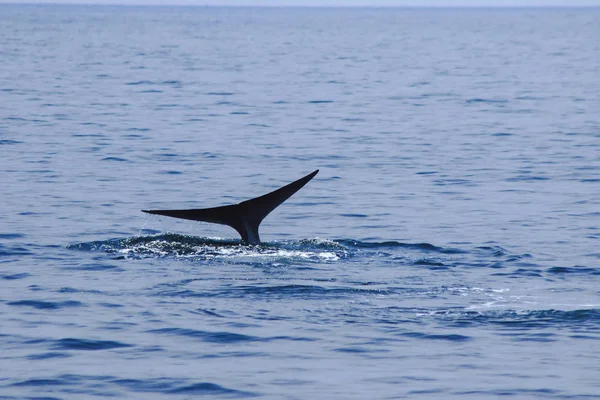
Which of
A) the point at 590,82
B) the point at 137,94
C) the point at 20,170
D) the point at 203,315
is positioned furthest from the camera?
the point at 590,82

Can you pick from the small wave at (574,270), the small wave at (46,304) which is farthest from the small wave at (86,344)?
the small wave at (574,270)

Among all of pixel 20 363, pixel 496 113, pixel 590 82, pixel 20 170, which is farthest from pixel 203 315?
pixel 590 82

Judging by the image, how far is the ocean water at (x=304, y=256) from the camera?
1093cm

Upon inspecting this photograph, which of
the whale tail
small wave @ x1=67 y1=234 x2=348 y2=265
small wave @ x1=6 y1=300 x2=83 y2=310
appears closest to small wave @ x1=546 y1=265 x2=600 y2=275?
small wave @ x1=67 y1=234 x2=348 y2=265

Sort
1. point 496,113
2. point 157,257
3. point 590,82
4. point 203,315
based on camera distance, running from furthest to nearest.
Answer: point 590,82 < point 496,113 < point 157,257 < point 203,315

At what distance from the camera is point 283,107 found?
136ft

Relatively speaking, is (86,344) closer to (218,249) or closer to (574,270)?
(218,249)

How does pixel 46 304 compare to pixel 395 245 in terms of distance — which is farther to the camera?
pixel 395 245

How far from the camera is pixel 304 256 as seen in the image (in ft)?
50.5

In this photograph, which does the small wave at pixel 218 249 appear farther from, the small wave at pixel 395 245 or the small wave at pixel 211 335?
the small wave at pixel 211 335

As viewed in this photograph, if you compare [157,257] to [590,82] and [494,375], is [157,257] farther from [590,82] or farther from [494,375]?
[590,82]

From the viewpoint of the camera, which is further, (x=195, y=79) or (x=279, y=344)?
(x=195, y=79)

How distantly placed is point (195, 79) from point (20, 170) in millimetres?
31686

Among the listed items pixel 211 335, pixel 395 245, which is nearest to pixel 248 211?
pixel 395 245
